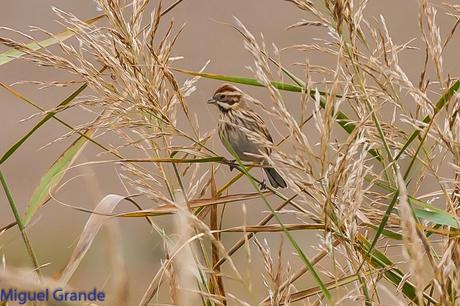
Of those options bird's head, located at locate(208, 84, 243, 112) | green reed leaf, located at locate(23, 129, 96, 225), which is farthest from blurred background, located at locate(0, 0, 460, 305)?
green reed leaf, located at locate(23, 129, 96, 225)

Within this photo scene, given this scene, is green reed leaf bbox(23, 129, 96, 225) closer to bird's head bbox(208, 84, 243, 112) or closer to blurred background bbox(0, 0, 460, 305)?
bird's head bbox(208, 84, 243, 112)

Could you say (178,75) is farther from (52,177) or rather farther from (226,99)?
(52,177)

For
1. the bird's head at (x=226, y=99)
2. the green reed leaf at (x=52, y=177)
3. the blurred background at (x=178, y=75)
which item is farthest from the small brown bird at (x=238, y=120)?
the blurred background at (x=178, y=75)

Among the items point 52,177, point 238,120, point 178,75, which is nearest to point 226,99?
point 238,120

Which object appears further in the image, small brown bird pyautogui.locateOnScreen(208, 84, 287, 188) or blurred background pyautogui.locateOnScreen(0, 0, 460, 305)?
blurred background pyautogui.locateOnScreen(0, 0, 460, 305)

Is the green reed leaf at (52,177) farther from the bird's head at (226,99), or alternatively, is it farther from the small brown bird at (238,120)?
the bird's head at (226,99)

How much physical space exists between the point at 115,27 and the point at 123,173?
0.25 metres

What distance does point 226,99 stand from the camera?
12.9 ft

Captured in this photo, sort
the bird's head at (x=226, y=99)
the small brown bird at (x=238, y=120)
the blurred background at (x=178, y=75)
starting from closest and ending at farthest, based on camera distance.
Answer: the small brown bird at (x=238, y=120) < the bird's head at (x=226, y=99) < the blurred background at (x=178, y=75)

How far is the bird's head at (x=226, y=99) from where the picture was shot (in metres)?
3.88

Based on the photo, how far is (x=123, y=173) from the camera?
2086 millimetres

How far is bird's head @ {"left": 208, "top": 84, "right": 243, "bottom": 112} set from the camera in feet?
12.7

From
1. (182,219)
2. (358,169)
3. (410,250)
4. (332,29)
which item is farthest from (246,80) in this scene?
(410,250)

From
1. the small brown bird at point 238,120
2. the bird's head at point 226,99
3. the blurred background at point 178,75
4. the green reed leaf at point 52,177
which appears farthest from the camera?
the blurred background at point 178,75
